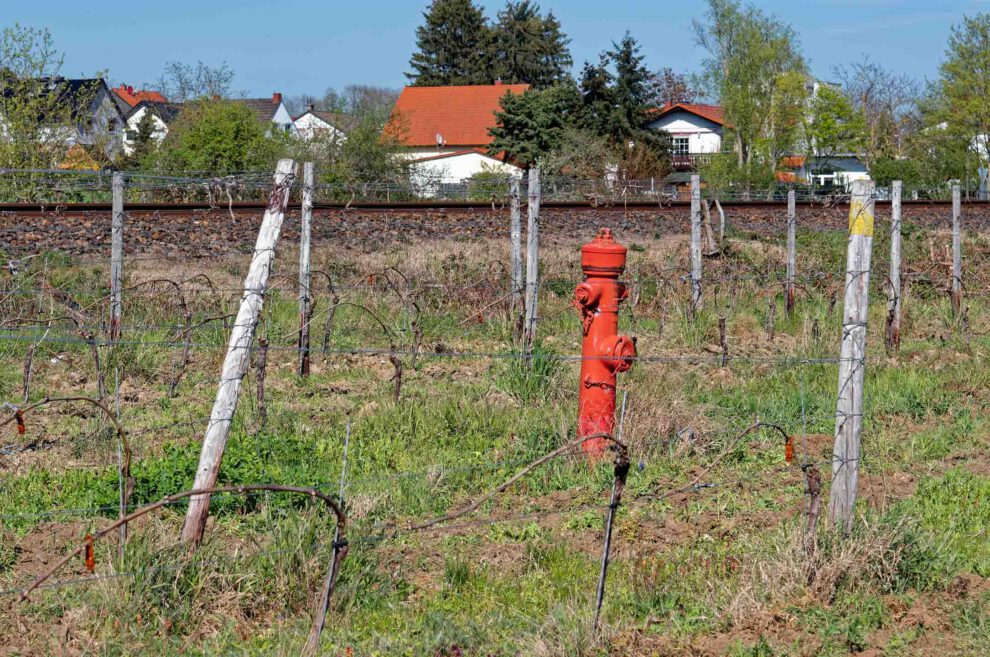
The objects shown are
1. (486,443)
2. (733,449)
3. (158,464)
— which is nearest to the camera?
(158,464)

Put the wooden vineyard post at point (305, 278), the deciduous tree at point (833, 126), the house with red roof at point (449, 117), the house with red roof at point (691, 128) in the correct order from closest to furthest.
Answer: the wooden vineyard post at point (305, 278) → the deciduous tree at point (833, 126) → the house with red roof at point (449, 117) → the house with red roof at point (691, 128)

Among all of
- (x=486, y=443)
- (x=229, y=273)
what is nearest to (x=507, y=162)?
(x=229, y=273)

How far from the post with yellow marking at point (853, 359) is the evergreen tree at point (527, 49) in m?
73.9

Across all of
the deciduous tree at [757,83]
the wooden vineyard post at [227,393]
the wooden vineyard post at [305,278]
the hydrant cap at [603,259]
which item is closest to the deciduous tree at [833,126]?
the deciduous tree at [757,83]

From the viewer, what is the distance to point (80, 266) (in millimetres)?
14688

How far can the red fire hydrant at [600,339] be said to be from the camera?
7.67 metres

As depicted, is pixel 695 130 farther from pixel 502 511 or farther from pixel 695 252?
pixel 502 511

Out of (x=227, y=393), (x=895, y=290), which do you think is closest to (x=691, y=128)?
(x=895, y=290)

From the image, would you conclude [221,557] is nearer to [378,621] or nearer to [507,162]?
[378,621]

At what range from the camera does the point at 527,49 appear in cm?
7856

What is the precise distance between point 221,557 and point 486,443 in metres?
2.95

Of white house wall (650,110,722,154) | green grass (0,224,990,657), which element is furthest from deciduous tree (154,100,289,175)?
white house wall (650,110,722,154)

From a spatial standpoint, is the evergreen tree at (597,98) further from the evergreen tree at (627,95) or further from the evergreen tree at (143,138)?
the evergreen tree at (143,138)

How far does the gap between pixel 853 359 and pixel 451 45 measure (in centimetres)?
7685
